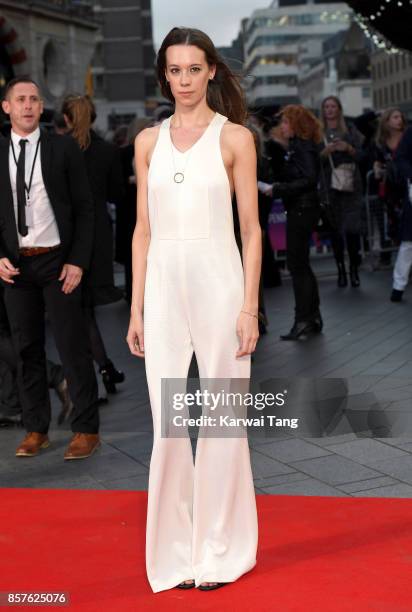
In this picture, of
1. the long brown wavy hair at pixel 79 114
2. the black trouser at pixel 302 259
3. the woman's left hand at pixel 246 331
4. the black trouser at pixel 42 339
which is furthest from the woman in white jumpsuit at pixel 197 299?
the black trouser at pixel 302 259

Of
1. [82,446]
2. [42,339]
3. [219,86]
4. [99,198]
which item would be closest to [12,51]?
[99,198]

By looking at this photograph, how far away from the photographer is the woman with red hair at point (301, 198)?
10398 mm

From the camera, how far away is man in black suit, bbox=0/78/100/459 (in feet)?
21.0

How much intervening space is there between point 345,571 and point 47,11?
4814 centimetres

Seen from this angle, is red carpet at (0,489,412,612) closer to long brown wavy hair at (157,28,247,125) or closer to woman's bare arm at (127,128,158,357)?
woman's bare arm at (127,128,158,357)

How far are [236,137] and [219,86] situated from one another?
27cm

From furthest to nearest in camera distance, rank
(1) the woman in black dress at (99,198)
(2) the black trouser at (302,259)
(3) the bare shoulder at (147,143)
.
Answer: (2) the black trouser at (302,259)
(1) the woman in black dress at (99,198)
(3) the bare shoulder at (147,143)

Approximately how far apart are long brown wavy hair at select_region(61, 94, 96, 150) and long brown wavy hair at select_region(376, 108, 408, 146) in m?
6.30

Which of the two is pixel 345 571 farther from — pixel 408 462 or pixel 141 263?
pixel 408 462

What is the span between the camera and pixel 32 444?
21.9 feet

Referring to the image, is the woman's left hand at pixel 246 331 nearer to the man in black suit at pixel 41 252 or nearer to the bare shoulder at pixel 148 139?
the bare shoulder at pixel 148 139

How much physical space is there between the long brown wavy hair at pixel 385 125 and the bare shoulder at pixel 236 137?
961 centimetres

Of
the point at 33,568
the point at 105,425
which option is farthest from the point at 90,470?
the point at 33,568

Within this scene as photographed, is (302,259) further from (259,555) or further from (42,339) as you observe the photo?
(259,555)
